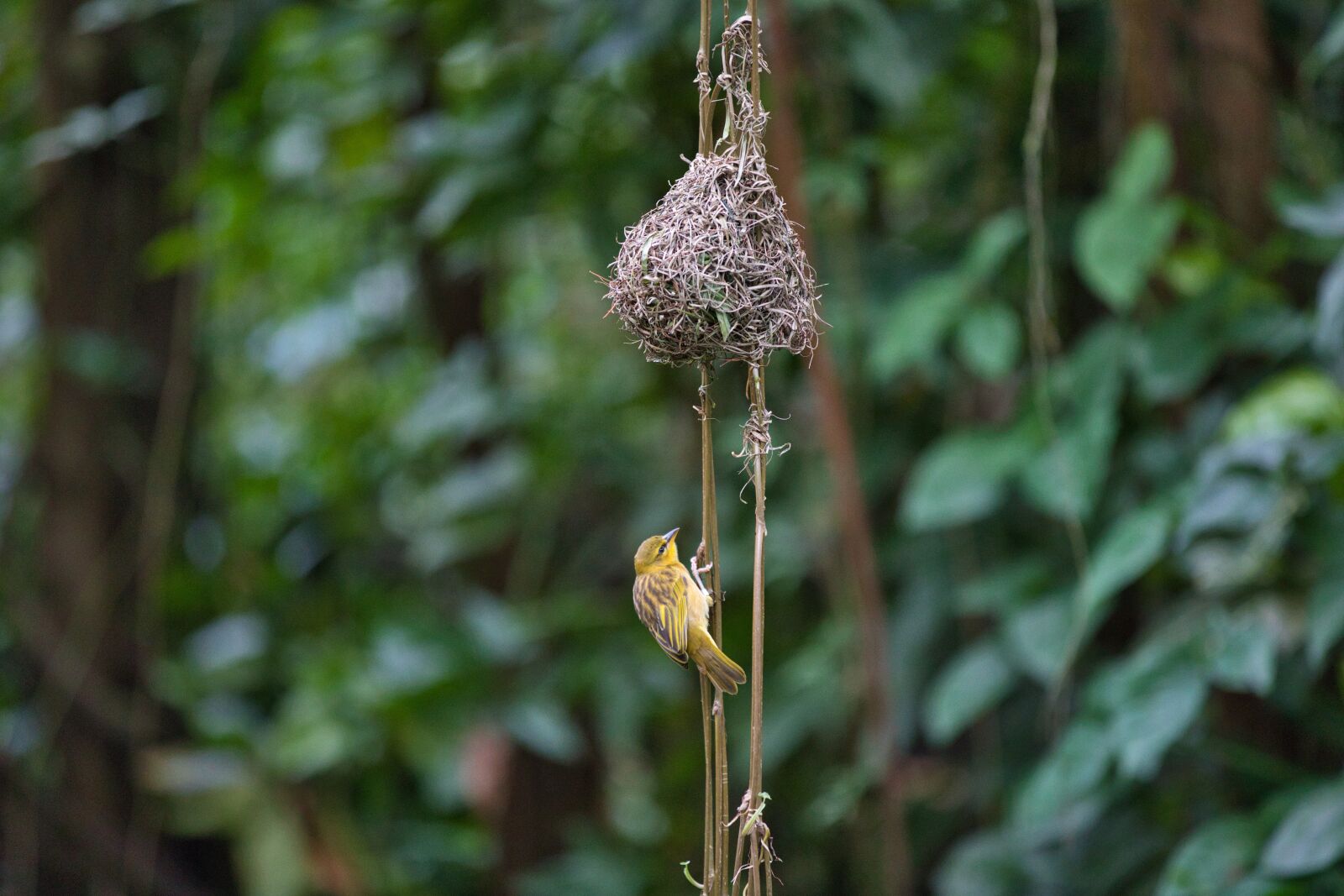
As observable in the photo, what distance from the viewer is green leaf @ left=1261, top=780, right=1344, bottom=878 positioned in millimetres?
1824

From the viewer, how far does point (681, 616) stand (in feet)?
5.15

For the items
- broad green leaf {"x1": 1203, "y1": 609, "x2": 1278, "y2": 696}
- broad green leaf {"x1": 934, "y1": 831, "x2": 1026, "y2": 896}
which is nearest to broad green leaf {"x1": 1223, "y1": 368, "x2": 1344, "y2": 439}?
broad green leaf {"x1": 1203, "y1": 609, "x2": 1278, "y2": 696}

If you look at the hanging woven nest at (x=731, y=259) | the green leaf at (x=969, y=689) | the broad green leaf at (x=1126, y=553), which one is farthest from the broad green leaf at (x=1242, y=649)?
the hanging woven nest at (x=731, y=259)

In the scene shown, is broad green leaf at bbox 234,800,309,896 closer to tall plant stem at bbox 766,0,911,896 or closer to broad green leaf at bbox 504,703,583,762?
broad green leaf at bbox 504,703,583,762

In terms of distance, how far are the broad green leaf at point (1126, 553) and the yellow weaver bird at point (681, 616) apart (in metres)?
0.74

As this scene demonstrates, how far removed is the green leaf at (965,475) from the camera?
231cm

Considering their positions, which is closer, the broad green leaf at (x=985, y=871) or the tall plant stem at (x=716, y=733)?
the tall plant stem at (x=716, y=733)

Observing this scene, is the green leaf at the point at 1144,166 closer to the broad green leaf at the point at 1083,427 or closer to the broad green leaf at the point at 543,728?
the broad green leaf at the point at 1083,427

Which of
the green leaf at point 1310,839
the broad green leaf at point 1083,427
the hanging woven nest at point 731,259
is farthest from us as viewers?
the broad green leaf at point 1083,427

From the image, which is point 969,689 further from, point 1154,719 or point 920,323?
point 920,323

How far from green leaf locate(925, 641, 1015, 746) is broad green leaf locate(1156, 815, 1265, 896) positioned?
1.42ft

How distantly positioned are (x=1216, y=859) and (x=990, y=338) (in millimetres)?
953

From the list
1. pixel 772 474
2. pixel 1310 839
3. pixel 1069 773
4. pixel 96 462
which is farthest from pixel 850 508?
pixel 96 462

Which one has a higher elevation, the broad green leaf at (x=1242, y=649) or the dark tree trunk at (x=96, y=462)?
the dark tree trunk at (x=96, y=462)
